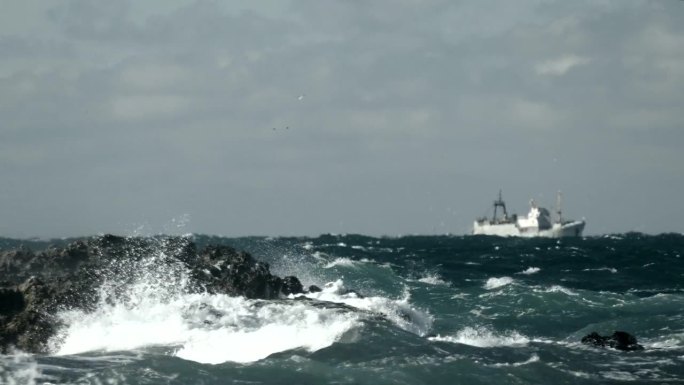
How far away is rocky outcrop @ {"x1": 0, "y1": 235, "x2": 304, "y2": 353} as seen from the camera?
22.9 m

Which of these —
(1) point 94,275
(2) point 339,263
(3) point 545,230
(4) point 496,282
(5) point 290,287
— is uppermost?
(3) point 545,230

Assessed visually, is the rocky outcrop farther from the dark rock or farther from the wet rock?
the dark rock

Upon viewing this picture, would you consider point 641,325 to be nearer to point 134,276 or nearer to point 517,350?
point 517,350

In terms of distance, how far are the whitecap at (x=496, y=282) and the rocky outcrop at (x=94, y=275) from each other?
50.5 feet

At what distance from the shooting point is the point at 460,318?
109 ft

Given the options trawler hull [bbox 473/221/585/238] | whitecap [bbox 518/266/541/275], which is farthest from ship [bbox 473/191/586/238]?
whitecap [bbox 518/266/541/275]

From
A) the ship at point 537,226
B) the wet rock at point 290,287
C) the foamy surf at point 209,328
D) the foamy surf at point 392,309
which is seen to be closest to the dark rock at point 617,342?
the foamy surf at point 392,309

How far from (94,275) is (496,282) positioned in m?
24.6

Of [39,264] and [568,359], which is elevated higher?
[39,264]

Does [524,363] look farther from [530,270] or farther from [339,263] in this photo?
[530,270]

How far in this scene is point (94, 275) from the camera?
2709 cm

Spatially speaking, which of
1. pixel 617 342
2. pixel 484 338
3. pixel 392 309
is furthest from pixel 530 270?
pixel 617 342

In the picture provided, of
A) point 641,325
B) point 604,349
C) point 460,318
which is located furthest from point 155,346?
point 641,325

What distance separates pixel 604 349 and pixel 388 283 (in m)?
23.3
